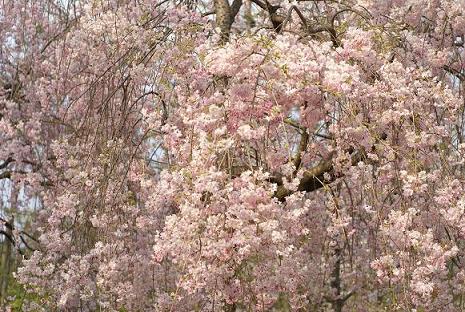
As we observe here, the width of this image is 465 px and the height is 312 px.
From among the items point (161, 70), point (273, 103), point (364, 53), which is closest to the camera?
point (273, 103)

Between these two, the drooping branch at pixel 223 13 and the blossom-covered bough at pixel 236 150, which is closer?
the blossom-covered bough at pixel 236 150

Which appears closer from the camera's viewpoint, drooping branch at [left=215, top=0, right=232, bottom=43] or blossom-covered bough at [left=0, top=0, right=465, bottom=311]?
blossom-covered bough at [left=0, top=0, right=465, bottom=311]

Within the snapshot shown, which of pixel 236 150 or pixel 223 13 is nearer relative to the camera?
pixel 236 150

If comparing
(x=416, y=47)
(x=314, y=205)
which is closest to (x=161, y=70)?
(x=416, y=47)

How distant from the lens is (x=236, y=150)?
3.38m

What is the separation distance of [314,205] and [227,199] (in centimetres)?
278

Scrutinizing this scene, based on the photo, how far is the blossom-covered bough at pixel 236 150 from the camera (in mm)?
3199

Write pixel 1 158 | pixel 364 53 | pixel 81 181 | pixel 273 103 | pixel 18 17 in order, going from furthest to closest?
pixel 18 17 → pixel 1 158 → pixel 81 181 → pixel 364 53 → pixel 273 103

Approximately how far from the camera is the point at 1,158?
5.78 meters

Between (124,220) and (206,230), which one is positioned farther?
(124,220)

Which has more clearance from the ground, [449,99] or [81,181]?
[449,99]

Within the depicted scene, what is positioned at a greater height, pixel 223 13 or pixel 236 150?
pixel 223 13

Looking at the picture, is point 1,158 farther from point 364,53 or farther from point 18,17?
point 364,53

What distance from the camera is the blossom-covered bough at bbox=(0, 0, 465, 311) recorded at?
3.20 metres
